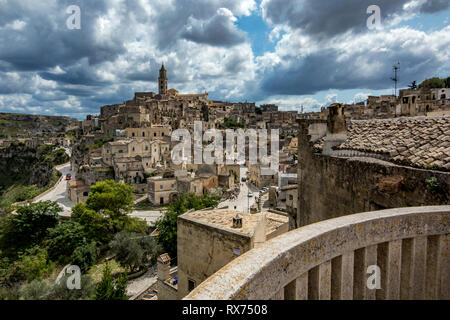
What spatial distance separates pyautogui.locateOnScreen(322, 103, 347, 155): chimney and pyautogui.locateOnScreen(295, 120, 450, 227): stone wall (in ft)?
1.36

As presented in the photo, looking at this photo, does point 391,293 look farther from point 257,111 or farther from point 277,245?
point 257,111

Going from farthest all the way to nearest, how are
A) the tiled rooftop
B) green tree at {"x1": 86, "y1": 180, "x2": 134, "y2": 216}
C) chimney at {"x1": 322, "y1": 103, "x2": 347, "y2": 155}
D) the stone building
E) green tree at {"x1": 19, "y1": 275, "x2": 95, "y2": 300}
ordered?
1. green tree at {"x1": 86, "y1": 180, "x2": 134, "y2": 216}
2. green tree at {"x1": 19, "y1": 275, "x2": 95, "y2": 300}
3. chimney at {"x1": 322, "y1": 103, "x2": 347, "y2": 155}
4. the tiled rooftop
5. the stone building

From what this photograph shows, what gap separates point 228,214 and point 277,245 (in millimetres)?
9676

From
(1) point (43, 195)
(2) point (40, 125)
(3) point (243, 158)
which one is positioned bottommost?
(1) point (43, 195)

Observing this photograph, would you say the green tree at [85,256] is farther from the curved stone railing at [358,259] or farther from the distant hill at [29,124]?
the distant hill at [29,124]

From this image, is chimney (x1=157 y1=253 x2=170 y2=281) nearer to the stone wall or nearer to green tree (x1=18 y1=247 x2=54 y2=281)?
the stone wall

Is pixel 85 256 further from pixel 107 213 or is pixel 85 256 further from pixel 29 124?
pixel 29 124

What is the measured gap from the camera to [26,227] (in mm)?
30953

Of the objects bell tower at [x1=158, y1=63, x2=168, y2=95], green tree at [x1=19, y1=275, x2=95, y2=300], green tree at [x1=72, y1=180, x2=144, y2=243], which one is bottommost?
green tree at [x1=72, y1=180, x2=144, y2=243]

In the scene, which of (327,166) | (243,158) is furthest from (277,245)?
(243,158)

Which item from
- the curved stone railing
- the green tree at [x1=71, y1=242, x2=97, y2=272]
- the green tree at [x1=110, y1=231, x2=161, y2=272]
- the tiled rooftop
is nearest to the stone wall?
the tiled rooftop

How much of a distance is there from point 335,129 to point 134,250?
74.6 ft

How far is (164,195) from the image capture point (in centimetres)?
4288

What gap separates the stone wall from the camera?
4996 mm
